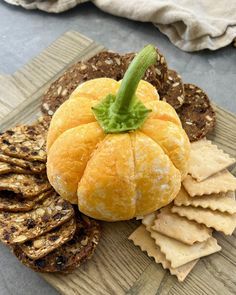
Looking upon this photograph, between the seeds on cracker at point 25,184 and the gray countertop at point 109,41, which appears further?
the gray countertop at point 109,41

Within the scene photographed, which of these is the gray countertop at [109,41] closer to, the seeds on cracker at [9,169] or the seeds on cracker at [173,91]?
the seeds on cracker at [173,91]

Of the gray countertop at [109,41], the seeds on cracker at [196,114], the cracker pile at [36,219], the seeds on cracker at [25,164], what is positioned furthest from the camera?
the gray countertop at [109,41]

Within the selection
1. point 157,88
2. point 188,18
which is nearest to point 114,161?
point 157,88

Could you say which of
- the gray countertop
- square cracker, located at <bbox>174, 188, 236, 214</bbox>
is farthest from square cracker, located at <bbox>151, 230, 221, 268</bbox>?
the gray countertop

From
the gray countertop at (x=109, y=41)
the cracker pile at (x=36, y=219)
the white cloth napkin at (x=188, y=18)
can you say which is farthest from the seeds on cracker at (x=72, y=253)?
the white cloth napkin at (x=188, y=18)

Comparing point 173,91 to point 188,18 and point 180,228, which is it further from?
point 188,18
